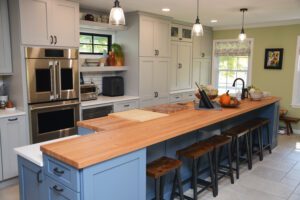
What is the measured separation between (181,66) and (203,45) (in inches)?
41.0

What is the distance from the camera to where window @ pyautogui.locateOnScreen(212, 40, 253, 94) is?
21.7ft

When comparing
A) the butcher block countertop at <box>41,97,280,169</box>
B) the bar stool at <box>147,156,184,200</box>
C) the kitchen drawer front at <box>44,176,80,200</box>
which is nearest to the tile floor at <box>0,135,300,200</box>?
the bar stool at <box>147,156,184,200</box>

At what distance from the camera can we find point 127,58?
5.07 meters

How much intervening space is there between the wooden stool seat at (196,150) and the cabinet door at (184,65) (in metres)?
3.25

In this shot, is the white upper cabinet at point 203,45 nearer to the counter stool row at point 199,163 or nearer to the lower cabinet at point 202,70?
the lower cabinet at point 202,70

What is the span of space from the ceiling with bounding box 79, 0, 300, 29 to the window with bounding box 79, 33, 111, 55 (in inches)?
22.3

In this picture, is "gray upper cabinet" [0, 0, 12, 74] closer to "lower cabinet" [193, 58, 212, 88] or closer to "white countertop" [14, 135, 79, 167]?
"white countertop" [14, 135, 79, 167]

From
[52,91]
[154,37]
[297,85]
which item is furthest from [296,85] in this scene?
[52,91]

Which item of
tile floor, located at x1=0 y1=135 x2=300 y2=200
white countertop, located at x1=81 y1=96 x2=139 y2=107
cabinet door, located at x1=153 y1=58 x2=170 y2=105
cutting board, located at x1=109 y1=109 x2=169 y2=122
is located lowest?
tile floor, located at x1=0 y1=135 x2=300 y2=200

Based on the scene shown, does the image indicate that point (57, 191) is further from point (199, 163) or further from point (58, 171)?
point (199, 163)

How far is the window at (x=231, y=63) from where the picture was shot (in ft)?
21.7

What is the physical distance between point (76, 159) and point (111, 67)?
10.9ft

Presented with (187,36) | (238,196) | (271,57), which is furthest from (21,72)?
(271,57)

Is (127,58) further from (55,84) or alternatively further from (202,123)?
(202,123)
